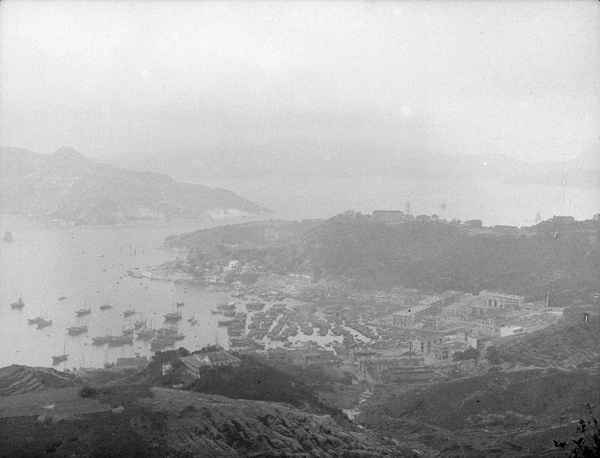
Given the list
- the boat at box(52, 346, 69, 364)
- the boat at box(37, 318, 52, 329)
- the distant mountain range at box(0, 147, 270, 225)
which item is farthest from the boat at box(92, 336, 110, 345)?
the distant mountain range at box(0, 147, 270, 225)

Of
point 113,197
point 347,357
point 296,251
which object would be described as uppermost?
point 113,197

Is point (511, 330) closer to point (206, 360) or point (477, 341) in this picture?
point (477, 341)

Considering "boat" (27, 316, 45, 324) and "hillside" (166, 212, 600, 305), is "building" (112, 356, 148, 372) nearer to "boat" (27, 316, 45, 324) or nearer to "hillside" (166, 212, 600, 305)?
"boat" (27, 316, 45, 324)

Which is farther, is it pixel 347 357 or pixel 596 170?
pixel 596 170

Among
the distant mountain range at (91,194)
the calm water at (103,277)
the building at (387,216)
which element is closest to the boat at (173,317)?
the calm water at (103,277)

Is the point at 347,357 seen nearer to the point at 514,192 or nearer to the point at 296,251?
the point at 296,251

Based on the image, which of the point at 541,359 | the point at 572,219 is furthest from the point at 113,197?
the point at 541,359
